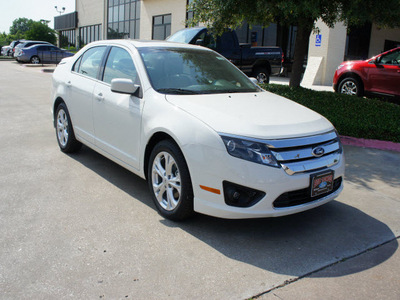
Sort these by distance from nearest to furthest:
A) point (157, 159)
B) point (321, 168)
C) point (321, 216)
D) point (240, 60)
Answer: point (321, 168) < point (157, 159) < point (321, 216) < point (240, 60)

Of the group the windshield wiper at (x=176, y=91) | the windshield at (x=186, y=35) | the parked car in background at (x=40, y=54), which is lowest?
the windshield wiper at (x=176, y=91)

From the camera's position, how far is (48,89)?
14188 mm

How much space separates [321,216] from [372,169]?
2.13 meters

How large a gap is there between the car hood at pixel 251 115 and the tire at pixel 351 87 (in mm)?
7726

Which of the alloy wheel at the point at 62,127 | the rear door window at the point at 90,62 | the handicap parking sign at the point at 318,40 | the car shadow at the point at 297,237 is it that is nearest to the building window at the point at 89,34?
the handicap parking sign at the point at 318,40

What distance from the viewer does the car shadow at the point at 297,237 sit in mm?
3385

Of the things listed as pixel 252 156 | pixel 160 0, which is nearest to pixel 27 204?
pixel 252 156

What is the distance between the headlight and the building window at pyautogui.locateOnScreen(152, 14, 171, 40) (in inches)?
1003

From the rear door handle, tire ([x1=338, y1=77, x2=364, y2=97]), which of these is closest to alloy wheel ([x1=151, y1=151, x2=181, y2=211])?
the rear door handle

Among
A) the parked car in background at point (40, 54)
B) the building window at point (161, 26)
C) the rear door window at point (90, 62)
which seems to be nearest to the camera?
the rear door window at point (90, 62)

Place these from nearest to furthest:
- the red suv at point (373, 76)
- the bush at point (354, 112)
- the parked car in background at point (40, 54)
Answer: the bush at point (354, 112), the red suv at point (373, 76), the parked car in background at point (40, 54)

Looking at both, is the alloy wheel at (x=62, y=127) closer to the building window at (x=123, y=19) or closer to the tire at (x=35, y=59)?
the tire at (x=35, y=59)

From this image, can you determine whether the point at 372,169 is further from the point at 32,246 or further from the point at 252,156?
the point at 32,246

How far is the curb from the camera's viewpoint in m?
7.13
